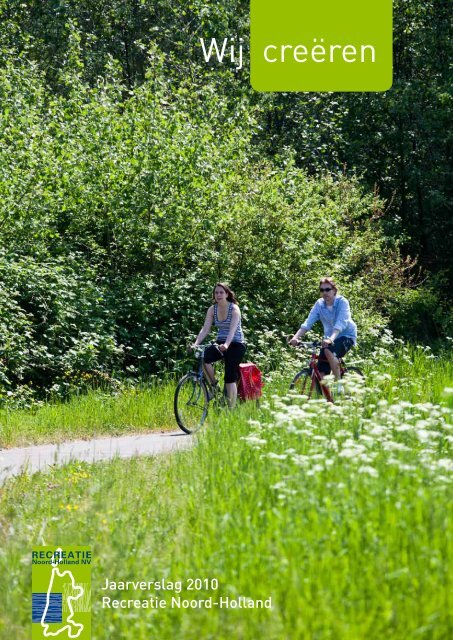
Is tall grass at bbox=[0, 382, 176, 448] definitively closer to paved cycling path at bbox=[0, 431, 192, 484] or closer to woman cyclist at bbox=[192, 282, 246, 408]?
paved cycling path at bbox=[0, 431, 192, 484]

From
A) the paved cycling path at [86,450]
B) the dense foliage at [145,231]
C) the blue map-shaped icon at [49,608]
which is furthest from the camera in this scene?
the dense foliage at [145,231]

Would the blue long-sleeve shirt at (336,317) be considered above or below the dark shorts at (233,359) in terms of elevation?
above

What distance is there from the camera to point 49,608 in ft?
17.8

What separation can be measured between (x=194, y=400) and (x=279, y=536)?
713cm

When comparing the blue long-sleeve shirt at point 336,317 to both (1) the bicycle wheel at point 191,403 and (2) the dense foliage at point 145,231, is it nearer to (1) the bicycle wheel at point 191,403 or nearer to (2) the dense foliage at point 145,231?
(1) the bicycle wheel at point 191,403

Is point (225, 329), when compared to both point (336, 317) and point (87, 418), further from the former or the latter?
point (87, 418)

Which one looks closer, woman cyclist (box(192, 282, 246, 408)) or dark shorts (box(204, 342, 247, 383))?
woman cyclist (box(192, 282, 246, 408))

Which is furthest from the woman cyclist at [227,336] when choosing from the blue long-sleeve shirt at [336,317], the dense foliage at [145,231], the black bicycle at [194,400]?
the dense foliage at [145,231]

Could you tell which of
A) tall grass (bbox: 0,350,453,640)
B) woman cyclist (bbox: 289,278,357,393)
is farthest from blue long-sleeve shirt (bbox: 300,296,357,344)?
tall grass (bbox: 0,350,453,640)

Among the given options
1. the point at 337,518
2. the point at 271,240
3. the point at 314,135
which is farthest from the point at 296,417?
the point at 314,135

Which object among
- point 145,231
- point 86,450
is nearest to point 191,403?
point 86,450

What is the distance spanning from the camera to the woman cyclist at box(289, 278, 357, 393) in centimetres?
1189

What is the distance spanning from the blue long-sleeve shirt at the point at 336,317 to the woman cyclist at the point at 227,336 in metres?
0.81

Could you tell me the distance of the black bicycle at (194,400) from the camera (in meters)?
12.4
